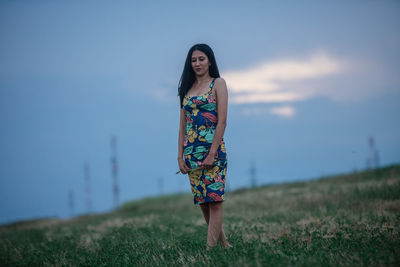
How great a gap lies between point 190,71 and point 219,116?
885 millimetres

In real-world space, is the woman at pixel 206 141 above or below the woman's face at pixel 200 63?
below

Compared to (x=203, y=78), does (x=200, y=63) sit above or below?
above

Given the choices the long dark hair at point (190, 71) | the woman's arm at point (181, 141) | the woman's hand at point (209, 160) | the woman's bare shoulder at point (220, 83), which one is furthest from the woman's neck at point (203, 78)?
the woman's hand at point (209, 160)

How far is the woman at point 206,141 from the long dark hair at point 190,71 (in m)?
0.01

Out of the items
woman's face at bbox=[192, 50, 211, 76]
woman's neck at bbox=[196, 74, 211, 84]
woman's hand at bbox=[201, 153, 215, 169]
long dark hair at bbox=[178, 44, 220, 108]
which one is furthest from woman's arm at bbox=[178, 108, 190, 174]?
woman's face at bbox=[192, 50, 211, 76]

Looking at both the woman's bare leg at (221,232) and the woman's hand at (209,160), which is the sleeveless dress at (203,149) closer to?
the woman's hand at (209,160)

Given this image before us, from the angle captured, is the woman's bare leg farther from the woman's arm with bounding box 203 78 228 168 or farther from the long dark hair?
the long dark hair

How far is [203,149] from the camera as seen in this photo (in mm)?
4664

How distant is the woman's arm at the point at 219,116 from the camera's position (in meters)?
4.48

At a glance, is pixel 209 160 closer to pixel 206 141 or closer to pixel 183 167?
pixel 206 141

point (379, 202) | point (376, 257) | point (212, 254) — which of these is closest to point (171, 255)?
point (212, 254)

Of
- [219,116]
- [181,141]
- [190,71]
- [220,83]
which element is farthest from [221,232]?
[190,71]

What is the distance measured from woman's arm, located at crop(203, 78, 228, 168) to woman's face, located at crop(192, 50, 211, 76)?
28 cm

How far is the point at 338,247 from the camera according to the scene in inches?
176
